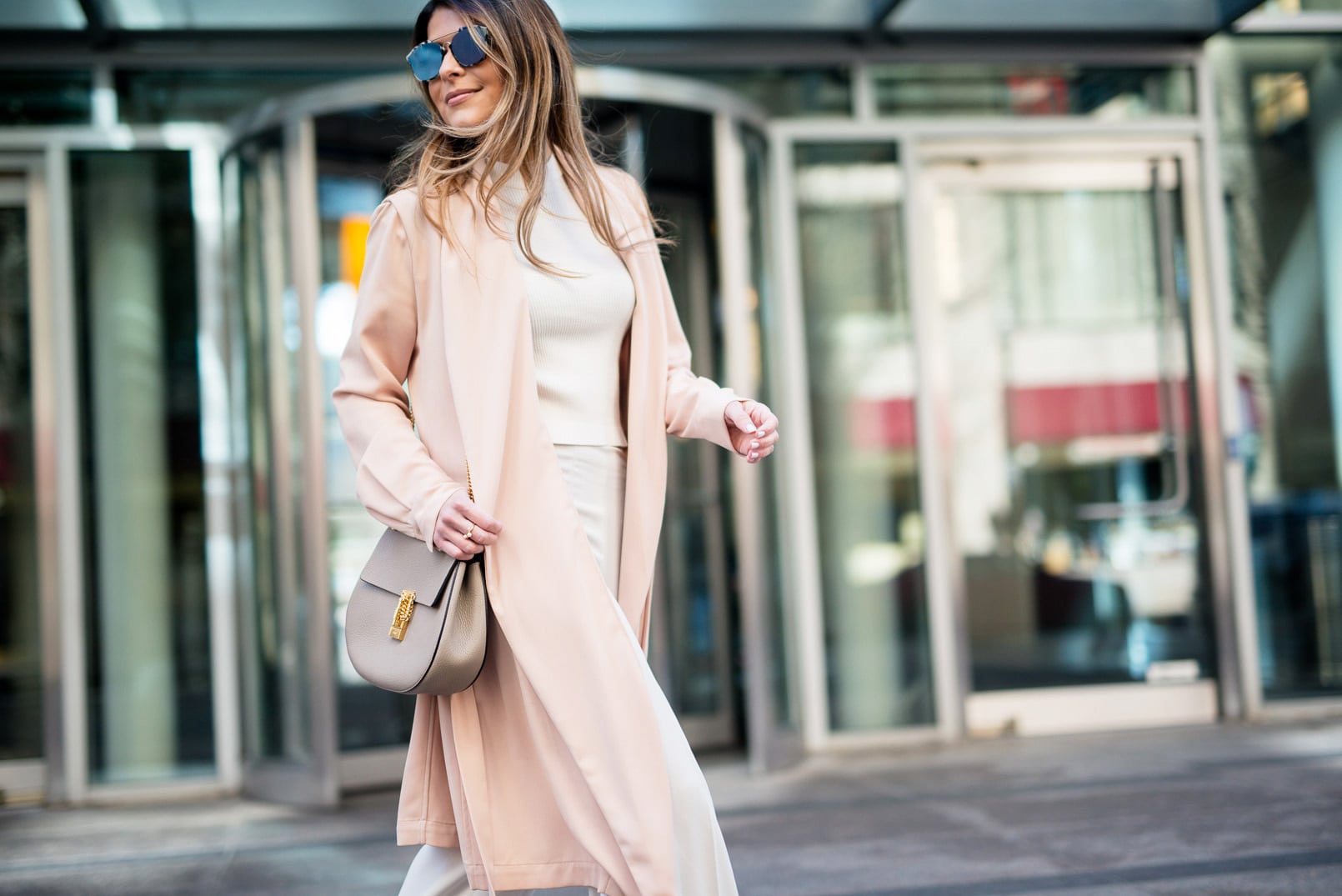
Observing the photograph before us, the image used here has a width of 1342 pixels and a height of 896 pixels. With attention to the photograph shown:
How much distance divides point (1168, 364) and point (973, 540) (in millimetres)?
1267

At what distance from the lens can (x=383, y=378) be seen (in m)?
1.90

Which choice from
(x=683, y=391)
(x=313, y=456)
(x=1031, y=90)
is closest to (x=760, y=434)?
(x=683, y=391)

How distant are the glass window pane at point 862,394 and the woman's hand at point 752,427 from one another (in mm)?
3766

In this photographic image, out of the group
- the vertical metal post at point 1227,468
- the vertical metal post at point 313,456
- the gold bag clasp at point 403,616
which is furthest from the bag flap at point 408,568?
the vertical metal post at point 1227,468

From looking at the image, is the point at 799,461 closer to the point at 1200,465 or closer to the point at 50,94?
the point at 1200,465

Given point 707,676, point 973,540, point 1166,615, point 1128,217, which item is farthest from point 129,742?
point 1128,217

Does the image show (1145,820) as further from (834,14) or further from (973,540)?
(834,14)

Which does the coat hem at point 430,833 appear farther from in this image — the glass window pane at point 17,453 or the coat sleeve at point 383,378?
the glass window pane at point 17,453

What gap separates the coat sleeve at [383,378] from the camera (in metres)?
1.82

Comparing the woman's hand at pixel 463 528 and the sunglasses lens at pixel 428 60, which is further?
the sunglasses lens at pixel 428 60

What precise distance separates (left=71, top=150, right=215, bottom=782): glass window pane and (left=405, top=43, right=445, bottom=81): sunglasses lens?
3785 mm

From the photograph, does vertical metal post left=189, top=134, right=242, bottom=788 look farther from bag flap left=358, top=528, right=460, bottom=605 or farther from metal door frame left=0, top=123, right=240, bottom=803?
bag flap left=358, top=528, right=460, bottom=605

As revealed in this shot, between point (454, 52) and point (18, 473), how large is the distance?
4230mm

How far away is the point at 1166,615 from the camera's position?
591 centimetres
